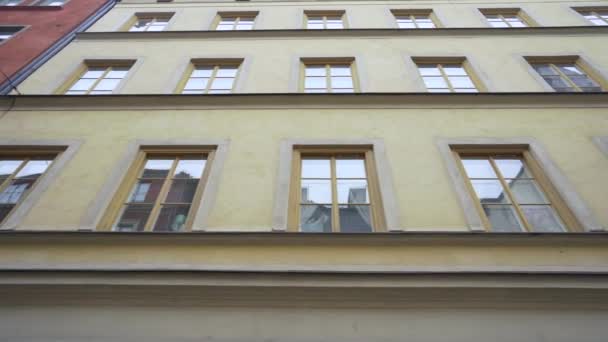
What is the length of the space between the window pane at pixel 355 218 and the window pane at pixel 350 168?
780 mm

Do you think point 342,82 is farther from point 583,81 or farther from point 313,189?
point 583,81

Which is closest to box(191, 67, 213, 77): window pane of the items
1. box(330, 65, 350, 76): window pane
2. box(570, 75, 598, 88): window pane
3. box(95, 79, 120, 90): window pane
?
box(95, 79, 120, 90): window pane

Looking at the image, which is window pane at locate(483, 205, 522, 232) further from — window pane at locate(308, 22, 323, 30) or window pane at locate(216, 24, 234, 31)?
window pane at locate(216, 24, 234, 31)

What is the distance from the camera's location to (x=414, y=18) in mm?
12398

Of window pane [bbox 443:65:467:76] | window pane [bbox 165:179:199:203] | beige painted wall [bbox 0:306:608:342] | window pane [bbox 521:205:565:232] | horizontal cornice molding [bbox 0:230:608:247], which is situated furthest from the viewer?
window pane [bbox 443:65:467:76]

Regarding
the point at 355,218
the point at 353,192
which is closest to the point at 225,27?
the point at 353,192

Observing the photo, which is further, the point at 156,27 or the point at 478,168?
the point at 156,27

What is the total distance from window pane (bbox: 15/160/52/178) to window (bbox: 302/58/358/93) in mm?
5743

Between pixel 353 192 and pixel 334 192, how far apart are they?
0.33m

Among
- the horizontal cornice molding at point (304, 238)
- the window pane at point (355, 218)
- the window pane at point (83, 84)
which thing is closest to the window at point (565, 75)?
the horizontal cornice molding at point (304, 238)

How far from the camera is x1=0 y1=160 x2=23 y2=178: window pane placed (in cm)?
676

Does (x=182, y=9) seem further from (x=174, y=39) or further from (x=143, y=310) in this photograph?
(x=143, y=310)

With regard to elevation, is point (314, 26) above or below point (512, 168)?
above

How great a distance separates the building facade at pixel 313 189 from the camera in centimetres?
444
